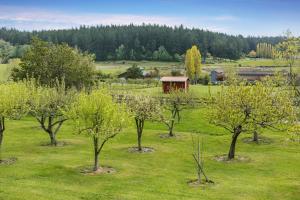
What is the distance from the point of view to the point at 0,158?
49.0 meters

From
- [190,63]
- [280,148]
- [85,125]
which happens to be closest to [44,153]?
[85,125]

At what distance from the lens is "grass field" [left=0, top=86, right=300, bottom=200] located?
124ft

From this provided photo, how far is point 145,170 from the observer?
152 ft

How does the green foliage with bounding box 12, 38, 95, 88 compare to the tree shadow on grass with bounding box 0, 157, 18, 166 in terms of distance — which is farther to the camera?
the green foliage with bounding box 12, 38, 95, 88

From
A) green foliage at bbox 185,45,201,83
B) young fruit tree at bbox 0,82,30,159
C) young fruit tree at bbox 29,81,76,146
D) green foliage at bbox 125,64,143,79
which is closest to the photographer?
young fruit tree at bbox 0,82,30,159

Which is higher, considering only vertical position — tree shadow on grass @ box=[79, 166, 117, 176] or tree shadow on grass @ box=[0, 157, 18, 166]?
tree shadow on grass @ box=[0, 157, 18, 166]

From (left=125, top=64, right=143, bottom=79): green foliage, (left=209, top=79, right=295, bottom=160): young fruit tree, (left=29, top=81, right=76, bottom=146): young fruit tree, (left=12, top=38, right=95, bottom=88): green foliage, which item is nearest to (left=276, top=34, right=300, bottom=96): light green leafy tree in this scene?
(left=209, top=79, right=295, bottom=160): young fruit tree

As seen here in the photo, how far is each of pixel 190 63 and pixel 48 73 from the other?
266ft

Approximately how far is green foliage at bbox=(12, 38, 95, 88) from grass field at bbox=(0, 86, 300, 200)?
15.9 m

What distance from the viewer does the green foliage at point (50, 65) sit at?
8119 centimetres

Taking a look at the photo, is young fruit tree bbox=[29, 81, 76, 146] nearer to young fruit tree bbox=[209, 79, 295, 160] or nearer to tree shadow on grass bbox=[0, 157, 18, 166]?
tree shadow on grass bbox=[0, 157, 18, 166]

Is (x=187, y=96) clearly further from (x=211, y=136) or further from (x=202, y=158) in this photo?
(x=202, y=158)

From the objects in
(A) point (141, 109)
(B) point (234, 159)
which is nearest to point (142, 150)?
(A) point (141, 109)

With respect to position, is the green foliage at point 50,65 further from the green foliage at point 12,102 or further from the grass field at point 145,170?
the green foliage at point 12,102
